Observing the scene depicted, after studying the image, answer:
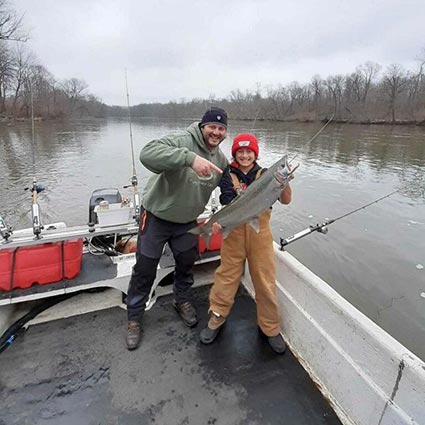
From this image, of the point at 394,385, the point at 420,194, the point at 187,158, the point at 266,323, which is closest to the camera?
the point at 394,385

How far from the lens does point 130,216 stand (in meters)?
3.02

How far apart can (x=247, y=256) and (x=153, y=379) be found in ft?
3.49

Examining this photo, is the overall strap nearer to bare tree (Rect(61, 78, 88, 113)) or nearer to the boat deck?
the boat deck

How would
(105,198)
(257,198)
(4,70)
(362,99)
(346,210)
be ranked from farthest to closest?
(362,99) < (4,70) < (346,210) < (105,198) < (257,198)

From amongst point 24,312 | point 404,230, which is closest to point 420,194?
point 404,230

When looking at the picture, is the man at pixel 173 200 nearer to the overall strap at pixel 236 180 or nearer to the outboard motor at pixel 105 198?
the overall strap at pixel 236 180

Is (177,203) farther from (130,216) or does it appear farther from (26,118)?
(26,118)

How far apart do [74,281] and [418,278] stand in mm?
5141

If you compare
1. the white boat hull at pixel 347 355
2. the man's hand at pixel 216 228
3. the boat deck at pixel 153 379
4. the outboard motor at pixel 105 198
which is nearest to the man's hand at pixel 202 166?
the man's hand at pixel 216 228

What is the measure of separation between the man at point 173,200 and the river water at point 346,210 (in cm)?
223

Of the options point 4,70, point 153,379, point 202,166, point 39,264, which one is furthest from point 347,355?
point 4,70

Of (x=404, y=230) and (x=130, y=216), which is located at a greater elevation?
(x=130, y=216)

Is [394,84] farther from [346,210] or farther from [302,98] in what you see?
[346,210]

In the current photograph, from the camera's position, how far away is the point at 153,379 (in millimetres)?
2043
